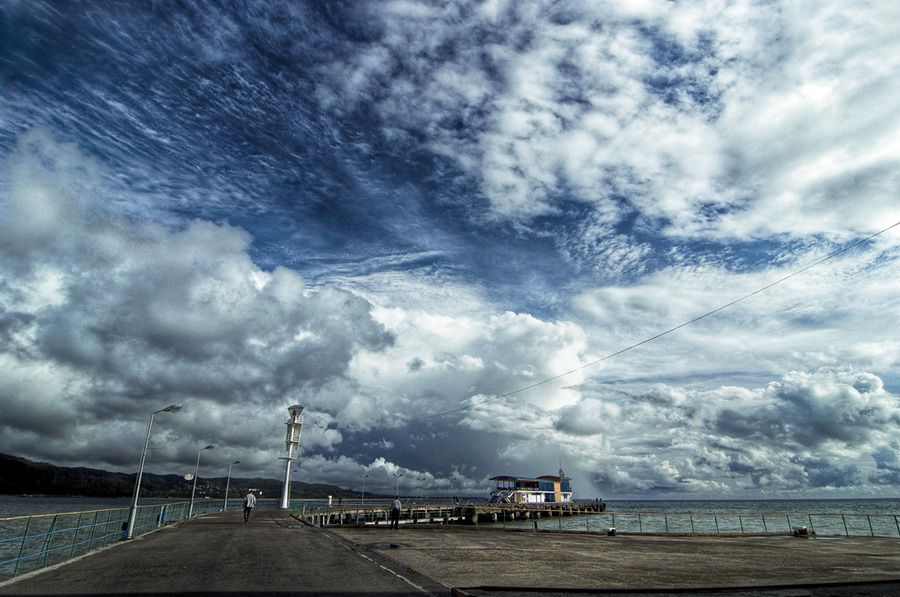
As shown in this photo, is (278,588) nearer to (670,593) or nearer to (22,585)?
(22,585)

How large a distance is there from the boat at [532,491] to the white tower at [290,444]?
45.6m

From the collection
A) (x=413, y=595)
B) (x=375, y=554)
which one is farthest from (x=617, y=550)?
(x=413, y=595)

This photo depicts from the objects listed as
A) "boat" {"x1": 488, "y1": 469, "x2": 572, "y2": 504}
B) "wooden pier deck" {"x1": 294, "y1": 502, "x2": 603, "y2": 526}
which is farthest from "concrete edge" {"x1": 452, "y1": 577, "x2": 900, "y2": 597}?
"boat" {"x1": 488, "y1": 469, "x2": 572, "y2": 504}

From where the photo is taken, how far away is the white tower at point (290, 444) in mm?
70875

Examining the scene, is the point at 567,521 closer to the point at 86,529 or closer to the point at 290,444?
the point at 290,444

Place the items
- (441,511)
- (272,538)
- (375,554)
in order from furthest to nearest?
(441,511), (272,538), (375,554)

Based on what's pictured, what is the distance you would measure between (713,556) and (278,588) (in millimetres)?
16897

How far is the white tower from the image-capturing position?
7088cm

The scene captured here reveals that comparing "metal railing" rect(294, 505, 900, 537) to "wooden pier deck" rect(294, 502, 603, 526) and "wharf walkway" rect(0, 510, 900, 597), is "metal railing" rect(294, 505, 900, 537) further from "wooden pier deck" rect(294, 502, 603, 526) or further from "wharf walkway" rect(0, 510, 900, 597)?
"wharf walkway" rect(0, 510, 900, 597)

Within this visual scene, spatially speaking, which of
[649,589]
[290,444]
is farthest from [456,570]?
[290,444]

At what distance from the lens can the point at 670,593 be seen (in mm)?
11727

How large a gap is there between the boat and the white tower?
45.6m

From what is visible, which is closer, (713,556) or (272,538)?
(713,556)

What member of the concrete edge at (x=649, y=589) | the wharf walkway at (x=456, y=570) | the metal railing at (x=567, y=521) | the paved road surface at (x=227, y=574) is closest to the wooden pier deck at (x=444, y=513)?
the metal railing at (x=567, y=521)
